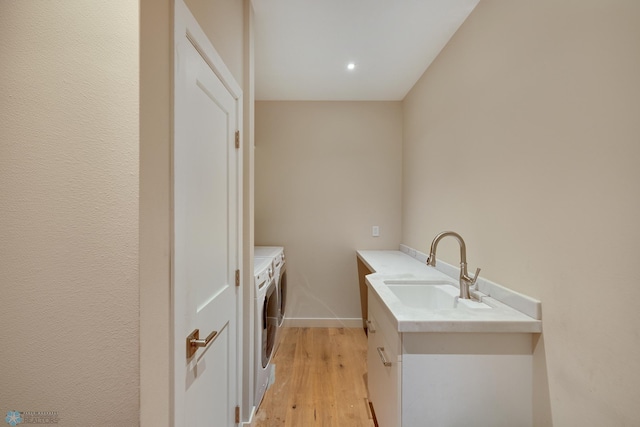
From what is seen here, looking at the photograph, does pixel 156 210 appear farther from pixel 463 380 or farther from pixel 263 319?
pixel 263 319

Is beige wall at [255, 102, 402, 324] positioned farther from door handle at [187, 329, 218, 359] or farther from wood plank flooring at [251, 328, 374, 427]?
door handle at [187, 329, 218, 359]

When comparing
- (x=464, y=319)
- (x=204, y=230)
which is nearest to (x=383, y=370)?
(x=464, y=319)

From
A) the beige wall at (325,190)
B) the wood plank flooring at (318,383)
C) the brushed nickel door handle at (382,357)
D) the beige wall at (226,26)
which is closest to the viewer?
the beige wall at (226,26)

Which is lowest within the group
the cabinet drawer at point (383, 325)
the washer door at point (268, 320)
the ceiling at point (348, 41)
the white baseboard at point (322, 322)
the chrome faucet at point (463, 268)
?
the white baseboard at point (322, 322)

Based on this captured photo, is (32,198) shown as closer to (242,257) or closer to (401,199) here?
(242,257)

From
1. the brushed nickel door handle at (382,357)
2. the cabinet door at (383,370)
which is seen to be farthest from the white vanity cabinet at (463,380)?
the brushed nickel door handle at (382,357)

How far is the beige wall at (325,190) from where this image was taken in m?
3.08

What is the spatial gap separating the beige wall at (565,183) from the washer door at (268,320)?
1.38 meters

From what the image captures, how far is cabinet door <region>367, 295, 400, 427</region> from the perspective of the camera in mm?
1132

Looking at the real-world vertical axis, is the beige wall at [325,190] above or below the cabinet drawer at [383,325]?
above

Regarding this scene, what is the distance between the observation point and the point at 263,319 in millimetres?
1861

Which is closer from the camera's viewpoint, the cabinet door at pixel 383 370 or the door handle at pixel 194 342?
the door handle at pixel 194 342

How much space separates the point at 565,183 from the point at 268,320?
6.12ft

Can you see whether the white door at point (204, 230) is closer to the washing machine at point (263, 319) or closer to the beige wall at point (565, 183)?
the washing machine at point (263, 319)
